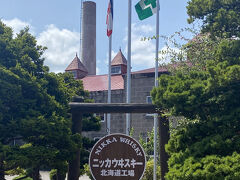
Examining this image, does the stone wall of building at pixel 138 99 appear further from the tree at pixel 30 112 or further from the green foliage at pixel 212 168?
the green foliage at pixel 212 168

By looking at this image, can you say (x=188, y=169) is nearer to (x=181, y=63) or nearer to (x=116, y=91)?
(x=181, y=63)

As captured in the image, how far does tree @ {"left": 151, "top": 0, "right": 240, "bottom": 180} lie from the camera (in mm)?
8820

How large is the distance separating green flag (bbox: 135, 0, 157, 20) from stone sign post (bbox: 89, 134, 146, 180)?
946 cm

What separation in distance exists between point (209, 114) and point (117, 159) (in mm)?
2795

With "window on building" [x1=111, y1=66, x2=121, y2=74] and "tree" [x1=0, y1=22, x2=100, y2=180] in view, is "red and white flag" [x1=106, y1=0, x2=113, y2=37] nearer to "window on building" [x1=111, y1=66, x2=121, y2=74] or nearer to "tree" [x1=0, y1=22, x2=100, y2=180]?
"tree" [x1=0, y1=22, x2=100, y2=180]

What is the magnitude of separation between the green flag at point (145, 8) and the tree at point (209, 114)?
8079mm

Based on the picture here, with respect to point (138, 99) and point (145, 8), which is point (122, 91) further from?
point (145, 8)

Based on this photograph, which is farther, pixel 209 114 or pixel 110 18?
pixel 110 18

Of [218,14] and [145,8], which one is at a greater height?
[145,8]

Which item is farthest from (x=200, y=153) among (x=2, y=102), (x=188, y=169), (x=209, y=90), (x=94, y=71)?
(x=94, y=71)

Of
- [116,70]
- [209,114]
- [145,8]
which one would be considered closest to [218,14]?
[209,114]

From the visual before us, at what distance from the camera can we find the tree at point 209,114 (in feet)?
28.9

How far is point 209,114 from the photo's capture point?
10062mm

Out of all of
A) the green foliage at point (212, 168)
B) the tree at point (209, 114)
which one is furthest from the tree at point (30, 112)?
the green foliage at point (212, 168)
